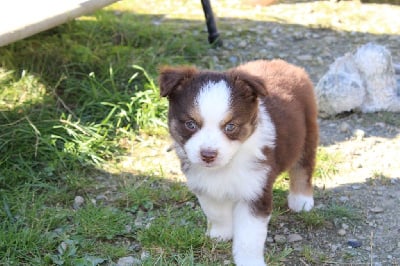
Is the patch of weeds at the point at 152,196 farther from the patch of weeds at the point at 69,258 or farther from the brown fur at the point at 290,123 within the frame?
the brown fur at the point at 290,123

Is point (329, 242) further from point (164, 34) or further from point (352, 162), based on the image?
point (164, 34)

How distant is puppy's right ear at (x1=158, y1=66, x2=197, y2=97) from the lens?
3.34 m

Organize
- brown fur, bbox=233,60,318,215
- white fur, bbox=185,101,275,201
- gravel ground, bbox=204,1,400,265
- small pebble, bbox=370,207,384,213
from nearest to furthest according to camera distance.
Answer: white fur, bbox=185,101,275,201 < brown fur, bbox=233,60,318,215 < gravel ground, bbox=204,1,400,265 < small pebble, bbox=370,207,384,213

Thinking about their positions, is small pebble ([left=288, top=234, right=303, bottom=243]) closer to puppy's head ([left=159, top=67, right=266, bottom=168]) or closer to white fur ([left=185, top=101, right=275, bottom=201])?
white fur ([left=185, top=101, right=275, bottom=201])

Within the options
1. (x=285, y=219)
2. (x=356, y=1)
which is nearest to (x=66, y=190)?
(x=285, y=219)

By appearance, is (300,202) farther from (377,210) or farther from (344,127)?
(344,127)

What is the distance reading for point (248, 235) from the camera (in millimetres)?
3453

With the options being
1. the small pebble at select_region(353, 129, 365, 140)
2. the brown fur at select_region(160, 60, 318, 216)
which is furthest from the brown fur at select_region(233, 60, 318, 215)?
the small pebble at select_region(353, 129, 365, 140)

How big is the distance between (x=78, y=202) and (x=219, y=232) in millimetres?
1080

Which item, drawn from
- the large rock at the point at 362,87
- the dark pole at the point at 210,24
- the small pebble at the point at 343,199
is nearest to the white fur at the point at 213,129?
the small pebble at the point at 343,199

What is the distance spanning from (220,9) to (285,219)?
4015mm

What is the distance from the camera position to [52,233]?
3996mm

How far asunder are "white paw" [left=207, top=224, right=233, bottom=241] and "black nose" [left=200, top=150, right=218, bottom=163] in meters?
0.76

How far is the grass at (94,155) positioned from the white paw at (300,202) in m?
0.07
